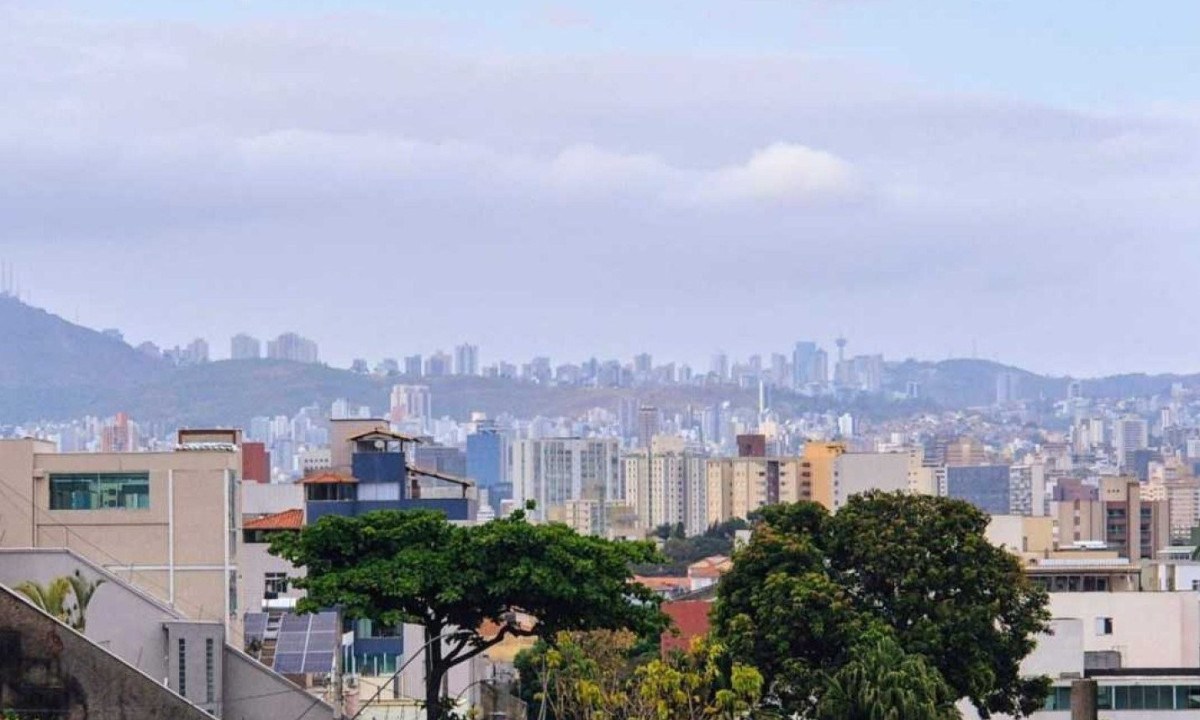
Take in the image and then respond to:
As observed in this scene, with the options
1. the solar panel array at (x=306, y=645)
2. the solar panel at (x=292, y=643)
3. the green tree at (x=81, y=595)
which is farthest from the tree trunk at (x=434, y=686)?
the solar panel at (x=292, y=643)

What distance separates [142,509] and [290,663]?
3203 mm

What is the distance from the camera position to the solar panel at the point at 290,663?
142 feet

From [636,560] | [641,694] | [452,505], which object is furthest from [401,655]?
[641,694]

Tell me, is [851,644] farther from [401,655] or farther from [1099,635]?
[1099,635]

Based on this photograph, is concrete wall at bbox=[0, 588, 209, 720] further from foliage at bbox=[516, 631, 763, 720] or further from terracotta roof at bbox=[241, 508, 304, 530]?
terracotta roof at bbox=[241, 508, 304, 530]

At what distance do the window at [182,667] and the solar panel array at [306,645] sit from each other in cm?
1118

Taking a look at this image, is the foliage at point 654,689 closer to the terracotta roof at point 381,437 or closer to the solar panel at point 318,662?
the solar panel at point 318,662

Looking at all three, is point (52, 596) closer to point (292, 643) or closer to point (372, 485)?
point (292, 643)

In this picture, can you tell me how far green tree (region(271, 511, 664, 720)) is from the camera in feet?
109

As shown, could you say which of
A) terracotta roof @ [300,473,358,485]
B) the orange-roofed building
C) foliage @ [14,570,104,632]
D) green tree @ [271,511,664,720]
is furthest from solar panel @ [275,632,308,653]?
the orange-roofed building

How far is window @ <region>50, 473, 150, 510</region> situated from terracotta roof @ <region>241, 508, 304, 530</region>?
11.5m

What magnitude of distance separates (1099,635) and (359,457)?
15228mm

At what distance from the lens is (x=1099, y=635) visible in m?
60.2

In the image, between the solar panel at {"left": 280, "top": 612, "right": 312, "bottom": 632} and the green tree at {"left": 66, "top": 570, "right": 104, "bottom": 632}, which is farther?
the solar panel at {"left": 280, "top": 612, "right": 312, "bottom": 632}
